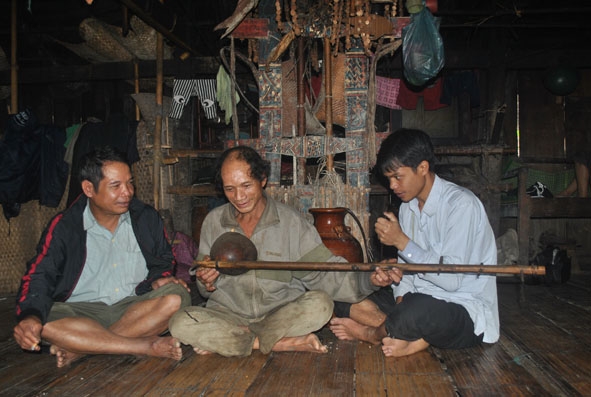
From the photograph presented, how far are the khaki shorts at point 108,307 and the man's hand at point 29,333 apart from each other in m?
0.34

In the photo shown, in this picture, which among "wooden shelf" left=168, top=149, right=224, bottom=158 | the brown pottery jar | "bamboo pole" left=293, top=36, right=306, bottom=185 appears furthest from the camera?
"wooden shelf" left=168, top=149, right=224, bottom=158

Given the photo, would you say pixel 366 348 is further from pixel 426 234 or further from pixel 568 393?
pixel 568 393

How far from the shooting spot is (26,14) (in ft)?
26.5

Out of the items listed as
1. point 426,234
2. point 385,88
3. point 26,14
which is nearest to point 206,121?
point 385,88

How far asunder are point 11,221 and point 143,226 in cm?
359

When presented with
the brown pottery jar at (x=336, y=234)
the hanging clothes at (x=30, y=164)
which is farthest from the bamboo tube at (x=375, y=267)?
the hanging clothes at (x=30, y=164)

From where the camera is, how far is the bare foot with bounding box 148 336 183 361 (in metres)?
2.94

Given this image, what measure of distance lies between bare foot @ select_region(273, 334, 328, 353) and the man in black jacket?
69 cm

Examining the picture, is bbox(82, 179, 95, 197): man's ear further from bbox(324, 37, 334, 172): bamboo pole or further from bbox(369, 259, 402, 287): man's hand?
bbox(324, 37, 334, 172): bamboo pole

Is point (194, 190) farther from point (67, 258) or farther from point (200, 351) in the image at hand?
point (200, 351)

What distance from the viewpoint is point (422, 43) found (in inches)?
196

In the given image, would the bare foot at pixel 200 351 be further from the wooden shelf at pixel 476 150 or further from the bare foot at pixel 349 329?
the wooden shelf at pixel 476 150

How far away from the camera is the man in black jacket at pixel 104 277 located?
2.90 meters

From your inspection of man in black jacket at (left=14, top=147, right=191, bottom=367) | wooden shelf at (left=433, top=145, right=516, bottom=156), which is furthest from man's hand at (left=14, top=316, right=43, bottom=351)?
wooden shelf at (left=433, top=145, right=516, bottom=156)
